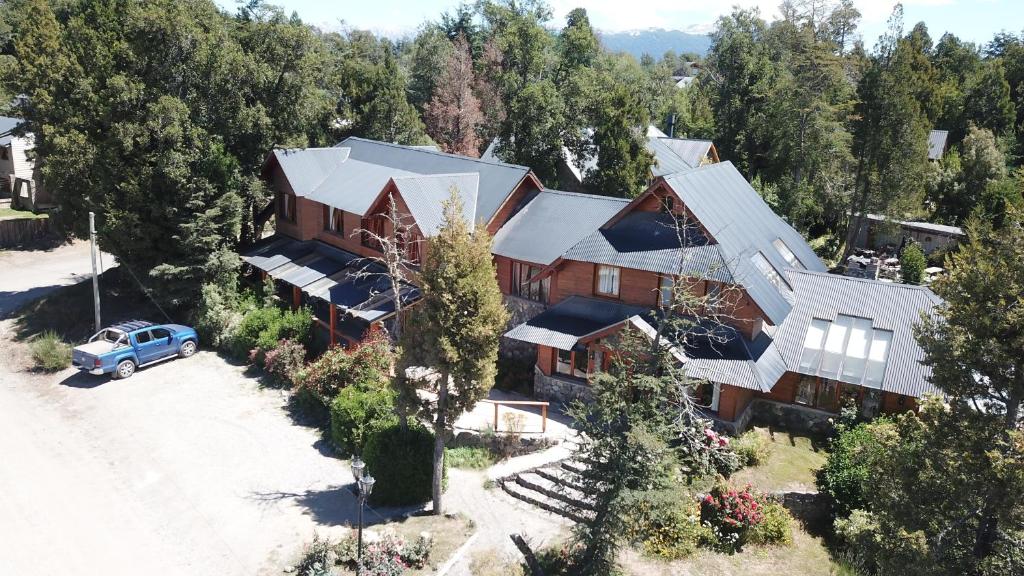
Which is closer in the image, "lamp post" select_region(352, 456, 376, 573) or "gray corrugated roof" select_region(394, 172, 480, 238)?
"lamp post" select_region(352, 456, 376, 573)

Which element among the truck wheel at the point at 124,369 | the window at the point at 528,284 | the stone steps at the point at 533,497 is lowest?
the stone steps at the point at 533,497

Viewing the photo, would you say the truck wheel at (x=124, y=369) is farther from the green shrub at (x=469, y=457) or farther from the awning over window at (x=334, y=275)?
the green shrub at (x=469, y=457)

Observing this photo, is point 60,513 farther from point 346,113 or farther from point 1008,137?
point 1008,137

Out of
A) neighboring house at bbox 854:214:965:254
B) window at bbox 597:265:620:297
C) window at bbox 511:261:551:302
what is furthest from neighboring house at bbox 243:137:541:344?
neighboring house at bbox 854:214:965:254

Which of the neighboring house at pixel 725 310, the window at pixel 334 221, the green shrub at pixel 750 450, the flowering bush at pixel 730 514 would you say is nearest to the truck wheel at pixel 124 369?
the window at pixel 334 221

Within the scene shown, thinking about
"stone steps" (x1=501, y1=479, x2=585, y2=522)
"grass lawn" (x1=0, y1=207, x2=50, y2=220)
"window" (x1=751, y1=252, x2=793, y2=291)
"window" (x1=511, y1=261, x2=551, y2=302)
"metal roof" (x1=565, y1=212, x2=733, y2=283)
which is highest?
"metal roof" (x1=565, y1=212, x2=733, y2=283)

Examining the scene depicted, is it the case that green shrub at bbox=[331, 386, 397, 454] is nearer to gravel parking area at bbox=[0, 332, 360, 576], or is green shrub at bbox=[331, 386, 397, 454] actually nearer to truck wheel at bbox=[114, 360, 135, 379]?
gravel parking area at bbox=[0, 332, 360, 576]

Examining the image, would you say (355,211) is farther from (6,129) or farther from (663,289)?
(6,129)
